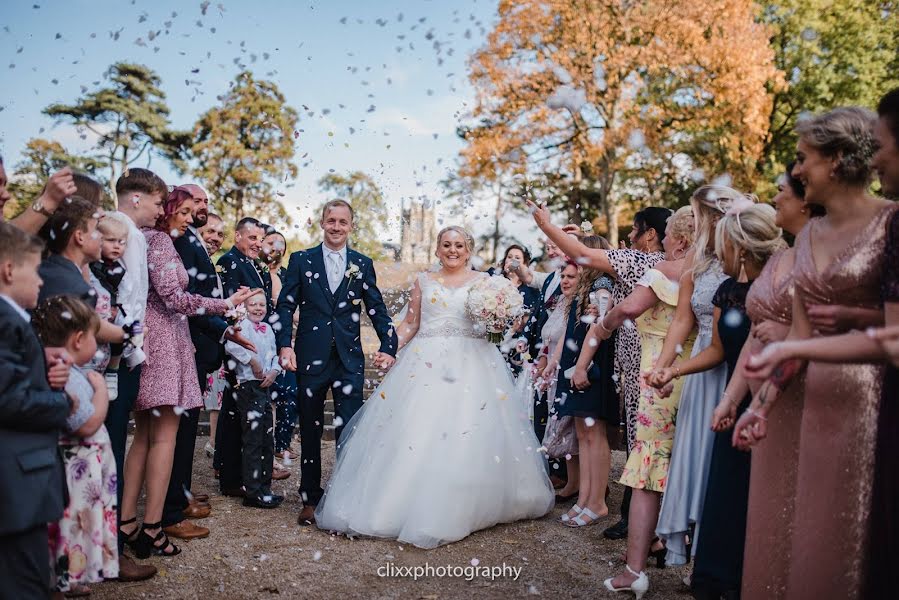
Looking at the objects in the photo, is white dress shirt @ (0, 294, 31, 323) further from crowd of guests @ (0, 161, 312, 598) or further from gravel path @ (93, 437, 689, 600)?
gravel path @ (93, 437, 689, 600)

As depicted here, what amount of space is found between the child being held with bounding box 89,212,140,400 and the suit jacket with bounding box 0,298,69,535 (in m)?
1.05

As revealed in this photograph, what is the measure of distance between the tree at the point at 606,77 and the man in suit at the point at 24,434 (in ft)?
46.1

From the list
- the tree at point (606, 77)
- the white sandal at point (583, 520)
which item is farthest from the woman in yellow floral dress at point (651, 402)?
the tree at point (606, 77)

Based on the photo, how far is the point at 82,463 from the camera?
3.27 m

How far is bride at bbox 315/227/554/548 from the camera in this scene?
15.9 ft

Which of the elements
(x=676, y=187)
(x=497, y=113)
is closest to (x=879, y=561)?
(x=497, y=113)

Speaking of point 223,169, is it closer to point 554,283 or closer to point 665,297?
point 554,283

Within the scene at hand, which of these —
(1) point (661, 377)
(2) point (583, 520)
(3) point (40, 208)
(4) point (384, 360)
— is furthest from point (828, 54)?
(3) point (40, 208)

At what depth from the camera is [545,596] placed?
3945mm

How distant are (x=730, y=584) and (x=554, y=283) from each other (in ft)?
Answer: 11.9

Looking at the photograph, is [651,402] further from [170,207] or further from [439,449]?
[170,207]

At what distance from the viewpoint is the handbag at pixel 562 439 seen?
6.14m

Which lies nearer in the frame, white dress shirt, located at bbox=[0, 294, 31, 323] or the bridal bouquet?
white dress shirt, located at bbox=[0, 294, 31, 323]

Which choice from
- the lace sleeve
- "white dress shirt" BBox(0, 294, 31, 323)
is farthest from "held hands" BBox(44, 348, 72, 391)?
the lace sleeve
